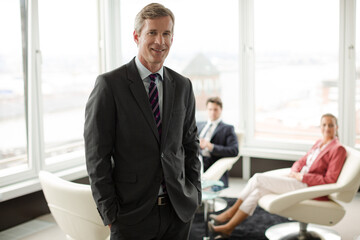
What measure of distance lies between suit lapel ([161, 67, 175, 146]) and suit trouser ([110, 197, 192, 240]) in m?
0.33

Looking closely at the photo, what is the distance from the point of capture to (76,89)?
4.91 metres

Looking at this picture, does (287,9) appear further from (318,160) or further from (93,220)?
(93,220)

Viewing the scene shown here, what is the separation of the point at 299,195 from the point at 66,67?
2.78 meters

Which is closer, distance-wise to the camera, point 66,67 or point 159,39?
point 159,39

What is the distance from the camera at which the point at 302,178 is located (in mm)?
3611

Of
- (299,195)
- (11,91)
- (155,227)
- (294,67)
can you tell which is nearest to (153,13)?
(155,227)

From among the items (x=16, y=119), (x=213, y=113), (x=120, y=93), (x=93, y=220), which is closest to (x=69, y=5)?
(x=16, y=119)

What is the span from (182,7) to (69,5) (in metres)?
1.61

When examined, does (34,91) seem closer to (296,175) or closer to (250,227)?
(250,227)

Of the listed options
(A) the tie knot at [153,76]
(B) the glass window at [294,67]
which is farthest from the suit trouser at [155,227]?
(B) the glass window at [294,67]

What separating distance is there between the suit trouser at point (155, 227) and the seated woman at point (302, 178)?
182 cm

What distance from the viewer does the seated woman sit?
3518mm

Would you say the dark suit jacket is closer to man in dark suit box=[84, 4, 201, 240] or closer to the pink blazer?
man in dark suit box=[84, 4, 201, 240]

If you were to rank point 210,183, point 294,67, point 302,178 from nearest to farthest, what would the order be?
point 302,178 < point 210,183 < point 294,67
